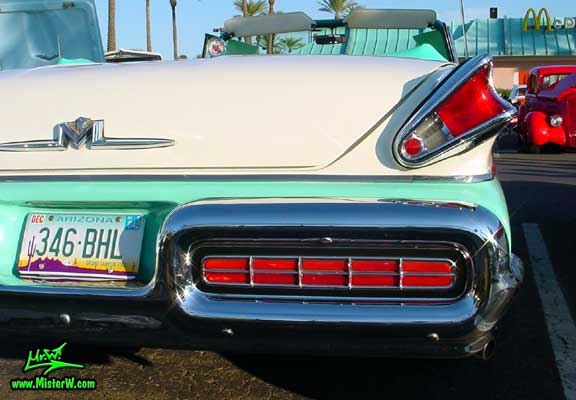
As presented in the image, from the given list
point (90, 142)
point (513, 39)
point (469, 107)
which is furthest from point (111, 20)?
point (513, 39)

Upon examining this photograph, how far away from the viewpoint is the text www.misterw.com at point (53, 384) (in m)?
2.70

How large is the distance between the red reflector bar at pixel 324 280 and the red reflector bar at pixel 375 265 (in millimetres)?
45

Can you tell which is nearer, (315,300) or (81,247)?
(315,300)

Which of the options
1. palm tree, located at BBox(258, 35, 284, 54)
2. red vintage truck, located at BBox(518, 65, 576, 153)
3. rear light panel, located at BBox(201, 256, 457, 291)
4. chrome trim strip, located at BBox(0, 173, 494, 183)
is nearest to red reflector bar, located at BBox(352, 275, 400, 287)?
rear light panel, located at BBox(201, 256, 457, 291)

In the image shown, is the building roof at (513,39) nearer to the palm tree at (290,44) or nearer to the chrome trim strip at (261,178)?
the palm tree at (290,44)

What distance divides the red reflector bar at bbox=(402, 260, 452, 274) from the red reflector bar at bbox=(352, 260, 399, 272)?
3cm

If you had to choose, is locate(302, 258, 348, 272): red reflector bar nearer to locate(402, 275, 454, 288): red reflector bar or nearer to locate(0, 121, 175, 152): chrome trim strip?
locate(402, 275, 454, 288): red reflector bar

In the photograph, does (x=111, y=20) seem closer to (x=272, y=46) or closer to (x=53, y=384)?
(x=272, y=46)

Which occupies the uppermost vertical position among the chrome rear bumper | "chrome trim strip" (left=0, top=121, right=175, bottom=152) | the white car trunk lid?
the white car trunk lid

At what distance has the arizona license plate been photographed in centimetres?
206

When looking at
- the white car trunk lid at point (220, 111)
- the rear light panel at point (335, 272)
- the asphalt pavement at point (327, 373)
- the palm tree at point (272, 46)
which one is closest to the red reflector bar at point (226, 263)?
the rear light panel at point (335, 272)

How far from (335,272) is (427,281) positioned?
267 millimetres

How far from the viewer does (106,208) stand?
210cm

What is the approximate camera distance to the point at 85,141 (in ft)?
6.95
